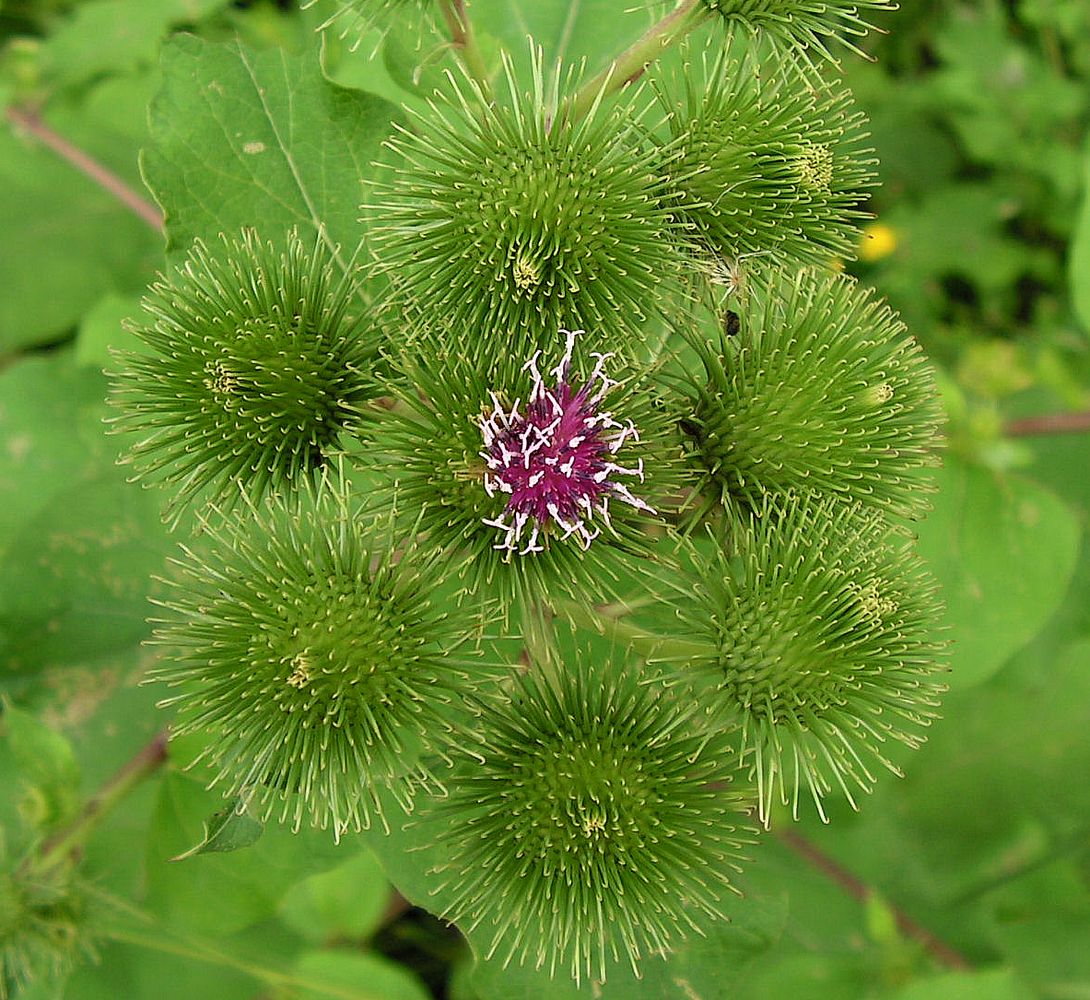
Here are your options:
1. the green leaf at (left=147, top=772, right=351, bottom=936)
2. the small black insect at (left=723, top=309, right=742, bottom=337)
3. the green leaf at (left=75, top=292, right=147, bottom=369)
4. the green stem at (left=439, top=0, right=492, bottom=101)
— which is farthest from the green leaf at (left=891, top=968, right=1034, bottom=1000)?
the green leaf at (left=75, top=292, right=147, bottom=369)

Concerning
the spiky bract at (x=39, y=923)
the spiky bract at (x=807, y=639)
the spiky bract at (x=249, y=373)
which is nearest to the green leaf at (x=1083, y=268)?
the spiky bract at (x=807, y=639)

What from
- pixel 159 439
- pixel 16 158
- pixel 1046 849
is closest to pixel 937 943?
pixel 1046 849

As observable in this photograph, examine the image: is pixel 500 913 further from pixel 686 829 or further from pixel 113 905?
pixel 113 905

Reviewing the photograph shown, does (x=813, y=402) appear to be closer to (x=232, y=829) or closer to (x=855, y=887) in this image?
(x=232, y=829)

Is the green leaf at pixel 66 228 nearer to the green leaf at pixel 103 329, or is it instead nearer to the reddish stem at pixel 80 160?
the reddish stem at pixel 80 160

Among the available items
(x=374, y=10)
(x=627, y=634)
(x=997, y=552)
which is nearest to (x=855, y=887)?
(x=997, y=552)
